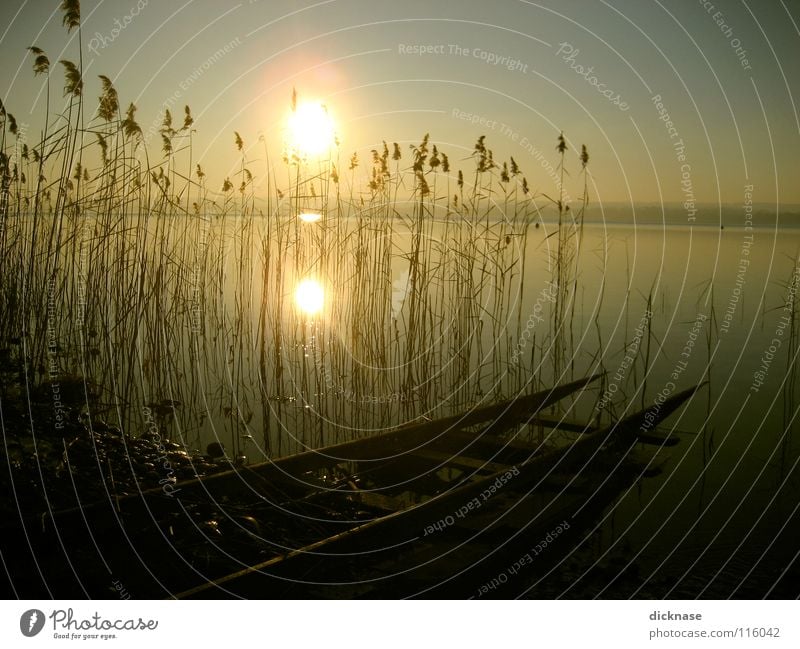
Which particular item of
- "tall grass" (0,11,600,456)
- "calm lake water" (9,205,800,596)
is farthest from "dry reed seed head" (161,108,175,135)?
"calm lake water" (9,205,800,596)

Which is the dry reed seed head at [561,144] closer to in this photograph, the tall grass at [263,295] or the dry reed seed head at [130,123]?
the tall grass at [263,295]

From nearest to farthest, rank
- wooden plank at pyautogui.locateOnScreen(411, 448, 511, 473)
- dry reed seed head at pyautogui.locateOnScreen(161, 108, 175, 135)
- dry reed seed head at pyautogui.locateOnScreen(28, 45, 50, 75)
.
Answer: dry reed seed head at pyautogui.locateOnScreen(28, 45, 50, 75), wooden plank at pyautogui.locateOnScreen(411, 448, 511, 473), dry reed seed head at pyautogui.locateOnScreen(161, 108, 175, 135)

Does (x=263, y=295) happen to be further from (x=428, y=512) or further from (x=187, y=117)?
(x=428, y=512)

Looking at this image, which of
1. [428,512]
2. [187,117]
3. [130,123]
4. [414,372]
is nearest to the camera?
[428,512]

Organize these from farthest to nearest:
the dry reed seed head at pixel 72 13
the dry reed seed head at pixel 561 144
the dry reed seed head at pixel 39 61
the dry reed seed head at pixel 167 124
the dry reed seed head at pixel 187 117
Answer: the dry reed seed head at pixel 561 144
the dry reed seed head at pixel 167 124
the dry reed seed head at pixel 187 117
the dry reed seed head at pixel 39 61
the dry reed seed head at pixel 72 13

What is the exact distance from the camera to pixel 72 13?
284 cm

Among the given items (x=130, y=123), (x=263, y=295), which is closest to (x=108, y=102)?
(x=130, y=123)

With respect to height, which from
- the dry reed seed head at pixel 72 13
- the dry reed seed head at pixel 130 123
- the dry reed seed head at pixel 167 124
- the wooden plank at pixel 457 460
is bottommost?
the wooden plank at pixel 457 460

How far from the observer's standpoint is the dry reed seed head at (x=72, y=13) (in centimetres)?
281

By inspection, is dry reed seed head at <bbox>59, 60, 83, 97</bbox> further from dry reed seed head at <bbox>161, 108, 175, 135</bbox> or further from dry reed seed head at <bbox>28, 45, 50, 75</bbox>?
dry reed seed head at <bbox>161, 108, 175, 135</bbox>

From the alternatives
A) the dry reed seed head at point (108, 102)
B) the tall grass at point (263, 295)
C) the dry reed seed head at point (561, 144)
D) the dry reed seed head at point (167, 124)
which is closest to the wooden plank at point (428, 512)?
the tall grass at point (263, 295)

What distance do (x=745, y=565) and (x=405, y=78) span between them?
287 centimetres

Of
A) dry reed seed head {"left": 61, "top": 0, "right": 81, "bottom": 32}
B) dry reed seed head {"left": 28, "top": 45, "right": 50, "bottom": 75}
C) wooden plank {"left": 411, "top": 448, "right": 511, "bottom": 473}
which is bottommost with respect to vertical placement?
wooden plank {"left": 411, "top": 448, "right": 511, "bottom": 473}

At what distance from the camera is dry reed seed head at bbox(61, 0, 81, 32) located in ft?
9.23
